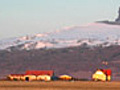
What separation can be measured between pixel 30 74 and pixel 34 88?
Result: 85930 mm

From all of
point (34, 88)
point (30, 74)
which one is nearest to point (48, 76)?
point (30, 74)

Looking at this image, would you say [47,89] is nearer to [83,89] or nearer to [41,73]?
[83,89]

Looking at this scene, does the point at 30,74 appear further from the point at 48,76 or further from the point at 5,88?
the point at 5,88

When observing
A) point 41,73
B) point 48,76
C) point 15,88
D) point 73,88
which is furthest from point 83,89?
point 41,73

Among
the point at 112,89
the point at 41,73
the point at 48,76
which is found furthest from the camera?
the point at 41,73

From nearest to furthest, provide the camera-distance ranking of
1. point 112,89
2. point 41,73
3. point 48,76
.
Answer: point 112,89
point 48,76
point 41,73

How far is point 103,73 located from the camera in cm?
19325

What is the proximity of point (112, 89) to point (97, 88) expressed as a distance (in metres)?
3.59

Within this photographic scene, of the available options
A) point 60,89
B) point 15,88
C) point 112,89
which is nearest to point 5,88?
point 15,88

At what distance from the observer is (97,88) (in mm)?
110188

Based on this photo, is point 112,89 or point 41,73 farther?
point 41,73

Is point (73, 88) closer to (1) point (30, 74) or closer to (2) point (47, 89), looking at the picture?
(2) point (47, 89)

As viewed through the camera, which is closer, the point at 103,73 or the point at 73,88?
the point at 73,88

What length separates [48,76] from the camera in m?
188
